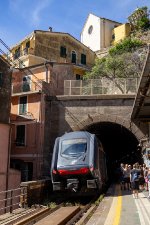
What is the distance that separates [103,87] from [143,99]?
9035mm

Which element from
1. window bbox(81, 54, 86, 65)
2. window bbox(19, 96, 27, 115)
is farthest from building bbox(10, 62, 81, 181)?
window bbox(81, 54, 86, 65)

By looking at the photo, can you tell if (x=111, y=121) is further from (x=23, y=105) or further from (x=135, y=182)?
(x=135, y=182)

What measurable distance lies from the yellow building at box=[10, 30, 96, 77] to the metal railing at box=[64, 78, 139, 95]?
14.0 m

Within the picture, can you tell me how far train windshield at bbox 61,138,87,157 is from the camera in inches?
658

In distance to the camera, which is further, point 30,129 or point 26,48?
point 26,48

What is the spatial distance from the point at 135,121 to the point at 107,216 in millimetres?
15481

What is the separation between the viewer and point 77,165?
1608 centimetres

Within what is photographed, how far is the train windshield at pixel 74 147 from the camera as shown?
54.9ft

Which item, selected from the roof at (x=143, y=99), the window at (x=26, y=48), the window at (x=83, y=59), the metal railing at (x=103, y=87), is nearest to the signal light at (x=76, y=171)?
the roof at (x=143, y=99)

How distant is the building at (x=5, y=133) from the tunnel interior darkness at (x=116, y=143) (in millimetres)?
6353

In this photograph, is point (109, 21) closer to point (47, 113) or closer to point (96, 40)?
point (96, 40)

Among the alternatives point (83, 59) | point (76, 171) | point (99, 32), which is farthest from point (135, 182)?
point (99, 32)

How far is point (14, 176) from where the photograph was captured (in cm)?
2381

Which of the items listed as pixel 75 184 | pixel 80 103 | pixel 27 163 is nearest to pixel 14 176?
pixel 27 163
